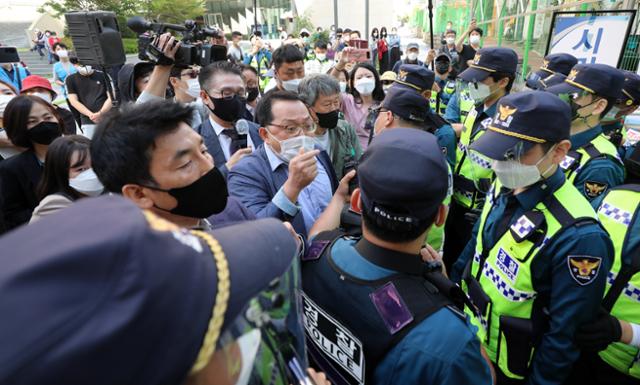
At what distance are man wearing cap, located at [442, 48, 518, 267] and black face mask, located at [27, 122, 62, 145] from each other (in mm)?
3538

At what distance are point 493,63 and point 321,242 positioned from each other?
317 centimetres

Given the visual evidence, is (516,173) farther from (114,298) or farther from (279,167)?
(114,298)

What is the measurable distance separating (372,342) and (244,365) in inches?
21.0

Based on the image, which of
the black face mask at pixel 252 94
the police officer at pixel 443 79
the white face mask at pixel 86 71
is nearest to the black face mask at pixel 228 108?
the black face mask at pixel 252 94

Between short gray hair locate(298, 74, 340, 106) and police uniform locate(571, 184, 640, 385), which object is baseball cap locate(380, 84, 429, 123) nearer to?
short gray hair locate(298, 74, 340, 106)

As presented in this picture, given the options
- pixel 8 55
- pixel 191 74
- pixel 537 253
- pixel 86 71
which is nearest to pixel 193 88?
pixel 191 74

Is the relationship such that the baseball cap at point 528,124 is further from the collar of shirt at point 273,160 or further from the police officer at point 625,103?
the police officer at point 625,103

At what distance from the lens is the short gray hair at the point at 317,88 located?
317cm

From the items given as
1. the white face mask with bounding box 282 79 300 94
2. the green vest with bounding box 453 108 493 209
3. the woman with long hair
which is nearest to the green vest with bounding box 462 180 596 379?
the green vest with bounding box 453 108 493 209

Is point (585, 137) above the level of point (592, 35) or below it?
below

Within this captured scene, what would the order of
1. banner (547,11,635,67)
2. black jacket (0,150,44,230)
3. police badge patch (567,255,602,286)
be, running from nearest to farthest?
1. police badge patch (567,255,602,286)
2. black jacket (0,150,44,230)
3. banner (547,11,635,67)

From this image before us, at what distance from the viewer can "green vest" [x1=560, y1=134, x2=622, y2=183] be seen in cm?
250

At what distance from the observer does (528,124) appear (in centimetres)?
177

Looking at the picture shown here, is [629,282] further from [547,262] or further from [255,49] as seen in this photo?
[255,49]
